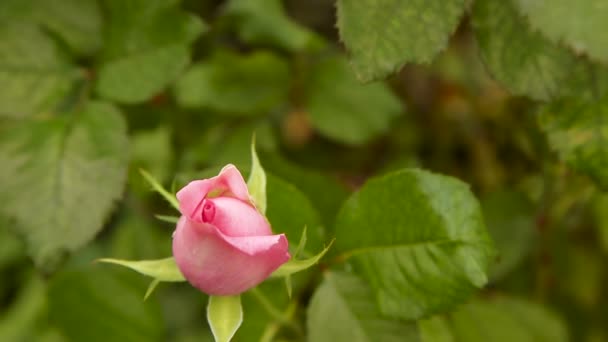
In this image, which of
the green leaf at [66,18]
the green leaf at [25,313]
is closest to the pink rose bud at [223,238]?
the green leaf at [66,18]

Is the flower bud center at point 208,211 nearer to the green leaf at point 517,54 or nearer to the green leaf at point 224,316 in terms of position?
the green leaf at point 224,316

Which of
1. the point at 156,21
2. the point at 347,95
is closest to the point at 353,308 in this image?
the point at 156,21

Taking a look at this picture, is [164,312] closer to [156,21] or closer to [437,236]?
[156,21]

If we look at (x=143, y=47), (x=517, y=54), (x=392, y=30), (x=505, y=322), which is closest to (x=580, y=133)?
(x=517, y=54)

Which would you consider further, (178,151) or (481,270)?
(178,151)

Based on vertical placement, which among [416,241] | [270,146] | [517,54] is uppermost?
[517,54]

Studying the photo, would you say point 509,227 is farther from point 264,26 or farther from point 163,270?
point 163,270

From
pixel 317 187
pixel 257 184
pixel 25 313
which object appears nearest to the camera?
pixel 257 184
